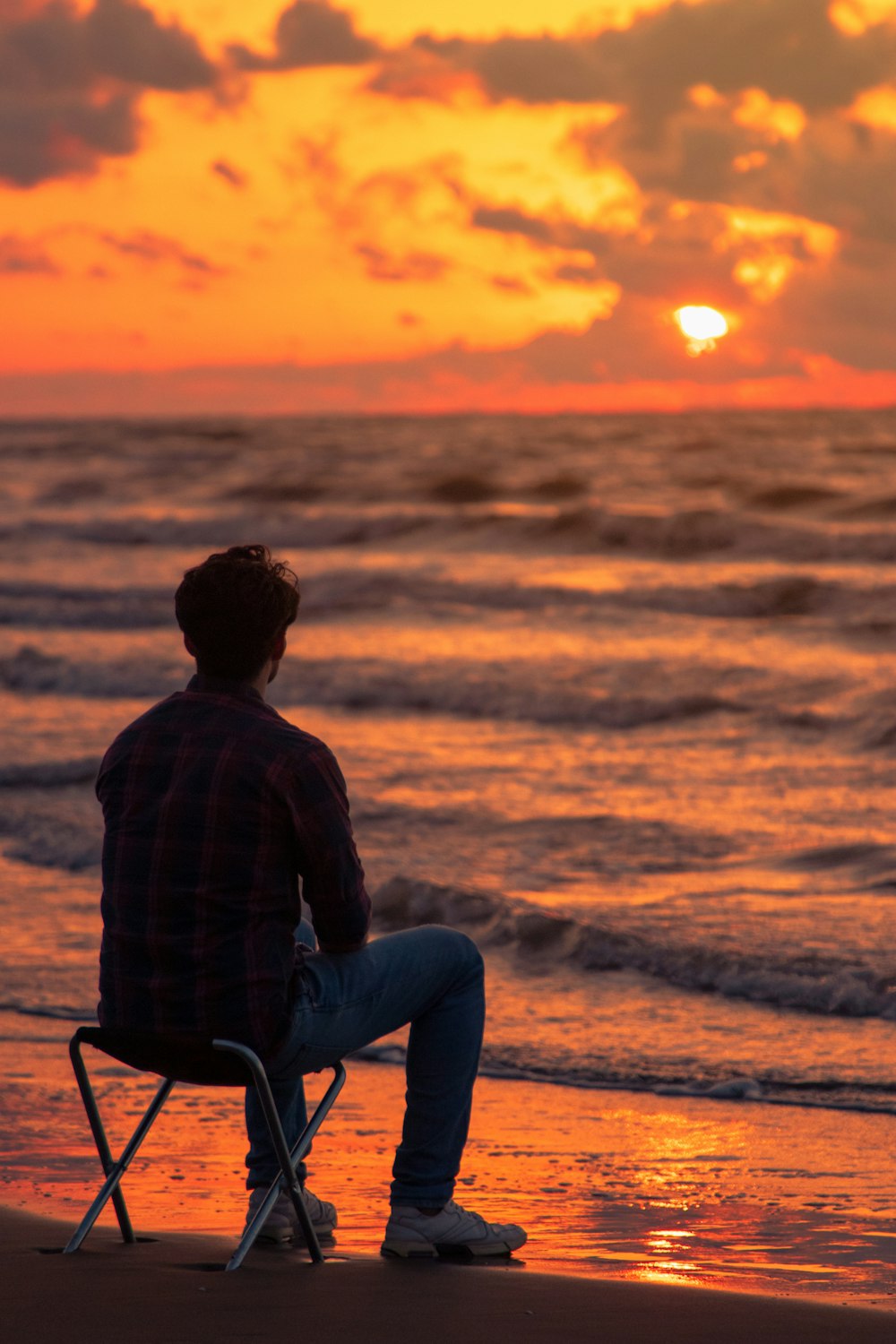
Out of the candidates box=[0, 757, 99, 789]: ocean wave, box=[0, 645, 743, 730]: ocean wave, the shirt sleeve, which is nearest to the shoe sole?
the shirt sleeve

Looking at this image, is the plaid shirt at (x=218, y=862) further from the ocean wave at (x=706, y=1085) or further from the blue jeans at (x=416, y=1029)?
the ocean wave at (x=706, y=1085)

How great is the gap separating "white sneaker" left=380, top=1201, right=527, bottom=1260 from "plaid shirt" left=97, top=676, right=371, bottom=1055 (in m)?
0.54

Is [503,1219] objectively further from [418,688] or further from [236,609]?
[418,688]

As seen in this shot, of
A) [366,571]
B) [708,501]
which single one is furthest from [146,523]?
[708,501]

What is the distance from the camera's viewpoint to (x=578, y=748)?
11398 millimetres

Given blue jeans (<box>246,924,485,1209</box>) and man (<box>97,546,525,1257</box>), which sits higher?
man (<box>97,546,525,1257</box>)

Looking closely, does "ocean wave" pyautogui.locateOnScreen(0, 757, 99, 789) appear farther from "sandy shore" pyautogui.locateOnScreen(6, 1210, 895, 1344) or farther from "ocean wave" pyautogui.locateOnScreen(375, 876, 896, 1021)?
"sandy shore" pyautogui.locateOnScreen(6, 1210, 895, 1344)

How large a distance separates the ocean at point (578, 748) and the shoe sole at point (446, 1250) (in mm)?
1036

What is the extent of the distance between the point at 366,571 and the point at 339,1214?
19603 millimetres

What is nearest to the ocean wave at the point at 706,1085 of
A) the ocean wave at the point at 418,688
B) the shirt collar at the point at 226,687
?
the shirt collar at the point at 226,687

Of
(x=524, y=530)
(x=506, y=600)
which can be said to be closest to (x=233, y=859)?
(x=506, y=600)

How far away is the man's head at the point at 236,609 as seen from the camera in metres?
3.13

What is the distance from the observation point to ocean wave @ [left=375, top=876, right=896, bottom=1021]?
5.81 meters

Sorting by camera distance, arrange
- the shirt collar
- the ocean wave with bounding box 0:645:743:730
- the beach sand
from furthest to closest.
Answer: the ocean wave with bounding box 0:645:743:730, the shirt collar, the beach sand
